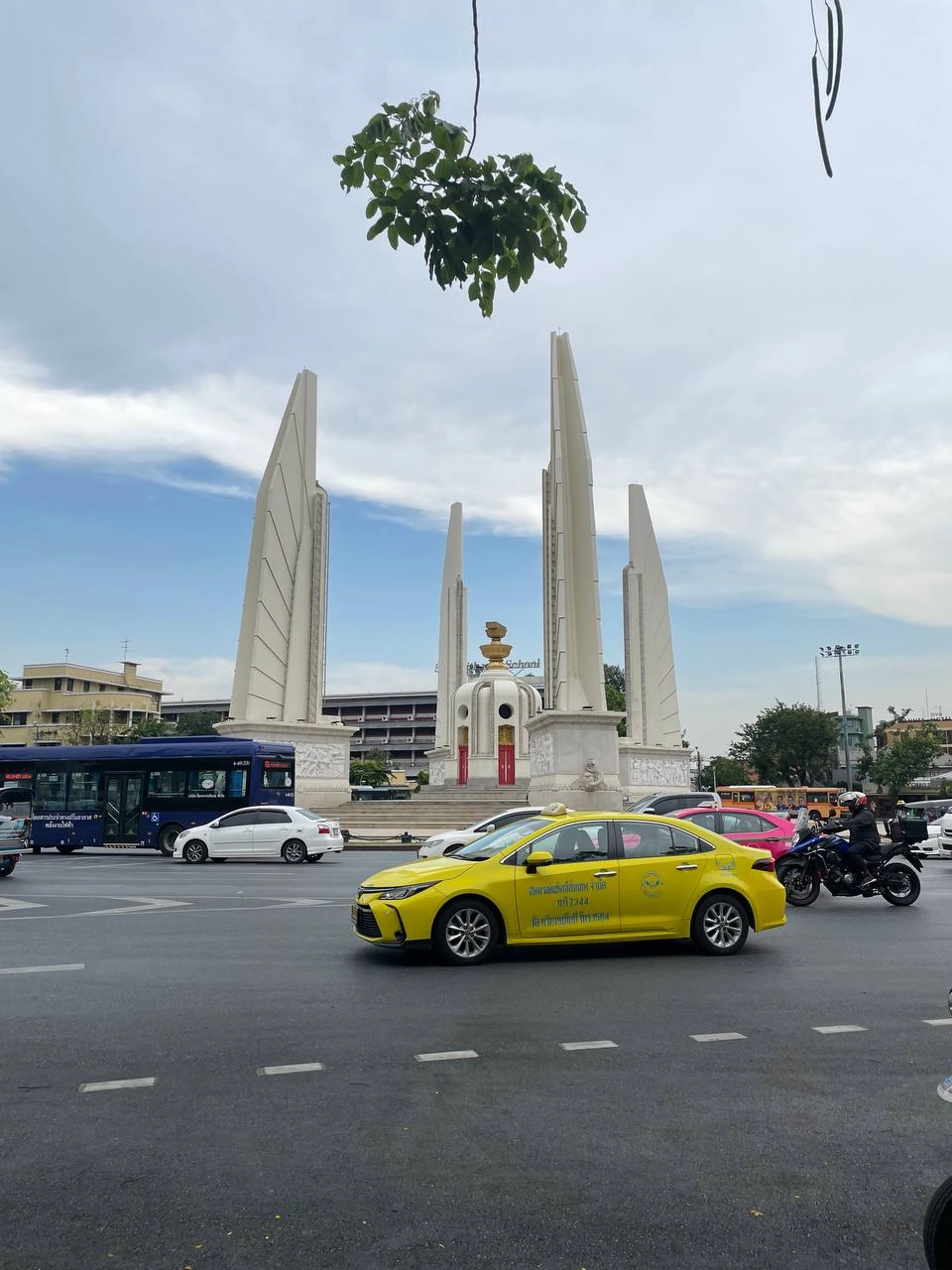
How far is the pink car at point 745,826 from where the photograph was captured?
15250mm

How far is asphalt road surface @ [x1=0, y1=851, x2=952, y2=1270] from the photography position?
11.2ft

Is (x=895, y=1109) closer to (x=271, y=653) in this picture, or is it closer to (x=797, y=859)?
(x=797, y=859)

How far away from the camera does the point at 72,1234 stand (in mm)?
3410

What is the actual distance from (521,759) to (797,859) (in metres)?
34.0

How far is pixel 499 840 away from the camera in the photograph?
31.6 ft

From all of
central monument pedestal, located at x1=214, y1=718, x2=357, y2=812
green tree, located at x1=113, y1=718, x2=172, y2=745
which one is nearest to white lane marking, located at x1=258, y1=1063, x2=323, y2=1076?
central monument pedestal, located at x1=214, y1=718, x2=357, y2=812

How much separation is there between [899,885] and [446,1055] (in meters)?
10.2

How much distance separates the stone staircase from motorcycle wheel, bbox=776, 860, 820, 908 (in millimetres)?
18886

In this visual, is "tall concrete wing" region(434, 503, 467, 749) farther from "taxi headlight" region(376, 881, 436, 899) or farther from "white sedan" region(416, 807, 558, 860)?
"taxi headlight" region(376, 881, 436, 899)

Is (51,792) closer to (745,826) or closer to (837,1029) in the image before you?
(745,826)

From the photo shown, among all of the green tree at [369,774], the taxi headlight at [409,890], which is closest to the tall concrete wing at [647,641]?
the green tree at [369,774]

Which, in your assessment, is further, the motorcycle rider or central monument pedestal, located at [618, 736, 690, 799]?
central monument pedestal, located at [618, 736, 690, 799]

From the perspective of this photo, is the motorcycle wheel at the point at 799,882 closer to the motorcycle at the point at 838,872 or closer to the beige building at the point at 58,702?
the motorcycle at the point at 838,872

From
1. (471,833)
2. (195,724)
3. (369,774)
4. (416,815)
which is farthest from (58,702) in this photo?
(471,833)
